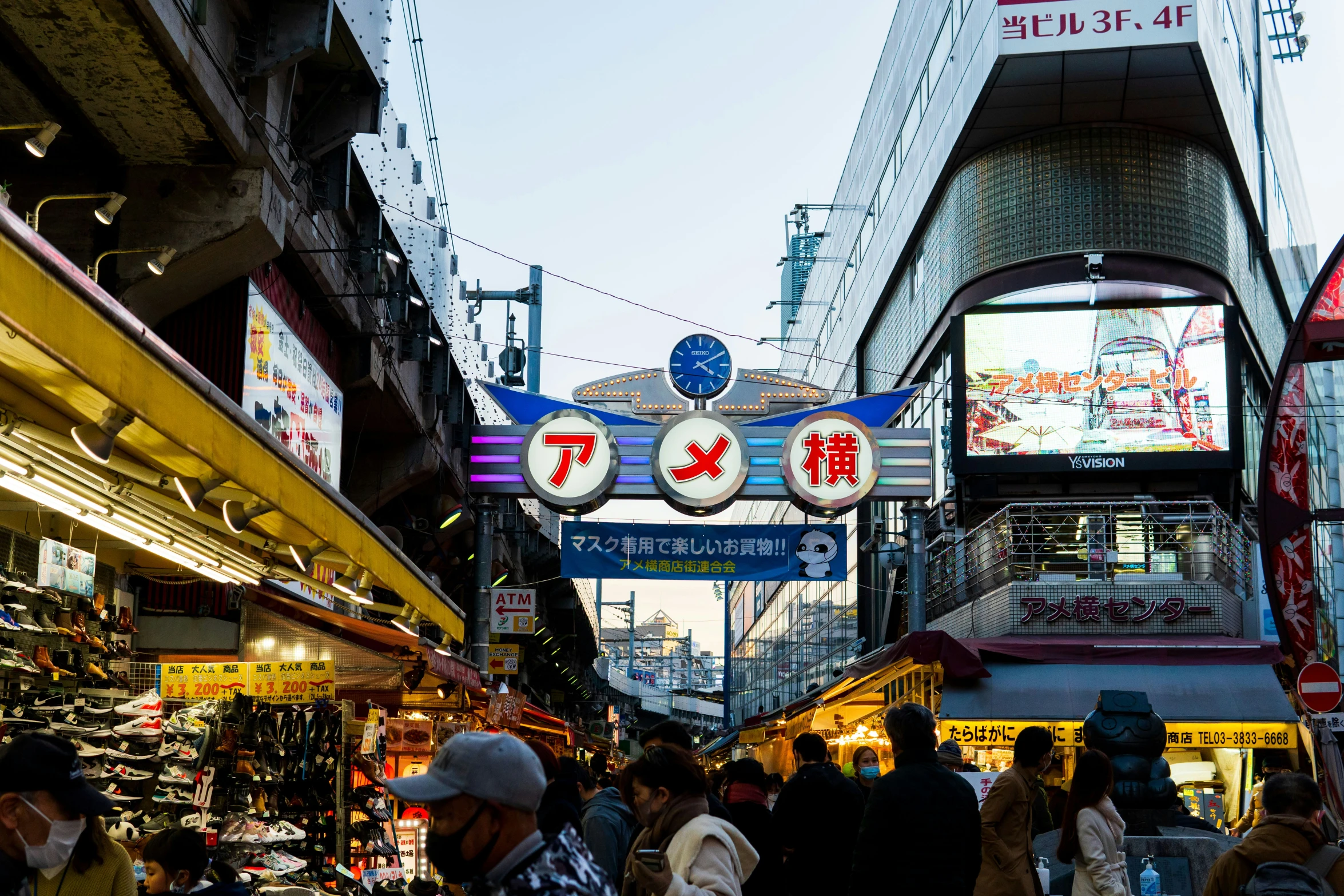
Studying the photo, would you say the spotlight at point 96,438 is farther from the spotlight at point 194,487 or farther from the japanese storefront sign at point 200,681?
the japanese storefront sign at point 200,681

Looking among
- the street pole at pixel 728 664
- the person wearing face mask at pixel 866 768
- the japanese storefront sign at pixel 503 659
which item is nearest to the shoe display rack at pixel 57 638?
→ the person wearing face mask at pixel 866 768

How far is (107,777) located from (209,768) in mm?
859

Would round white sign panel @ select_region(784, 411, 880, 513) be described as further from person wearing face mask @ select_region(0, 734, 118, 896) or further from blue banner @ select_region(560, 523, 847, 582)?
person wearing face mask @ select_region(0, 734, 118, 896)

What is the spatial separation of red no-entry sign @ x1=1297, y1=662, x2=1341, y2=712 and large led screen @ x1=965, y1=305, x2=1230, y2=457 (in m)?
12.0

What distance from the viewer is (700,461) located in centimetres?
2397

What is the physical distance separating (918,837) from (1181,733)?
11.7 meters

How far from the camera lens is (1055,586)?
74.9 feet

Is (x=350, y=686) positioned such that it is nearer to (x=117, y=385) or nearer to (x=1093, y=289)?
(x=117, y=385)

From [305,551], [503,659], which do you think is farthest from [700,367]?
[305,551]

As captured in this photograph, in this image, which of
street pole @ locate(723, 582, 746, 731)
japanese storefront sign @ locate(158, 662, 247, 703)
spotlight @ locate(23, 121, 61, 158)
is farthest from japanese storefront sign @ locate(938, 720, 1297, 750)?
street pole @ locate(723, 582, 746, 731)

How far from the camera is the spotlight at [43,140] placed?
28.3 feet

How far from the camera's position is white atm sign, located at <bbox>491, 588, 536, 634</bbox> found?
79.1ft

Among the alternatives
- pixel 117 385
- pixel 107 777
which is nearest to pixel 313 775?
pixel 107 777

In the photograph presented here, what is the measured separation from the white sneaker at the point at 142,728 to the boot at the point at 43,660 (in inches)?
20.9
